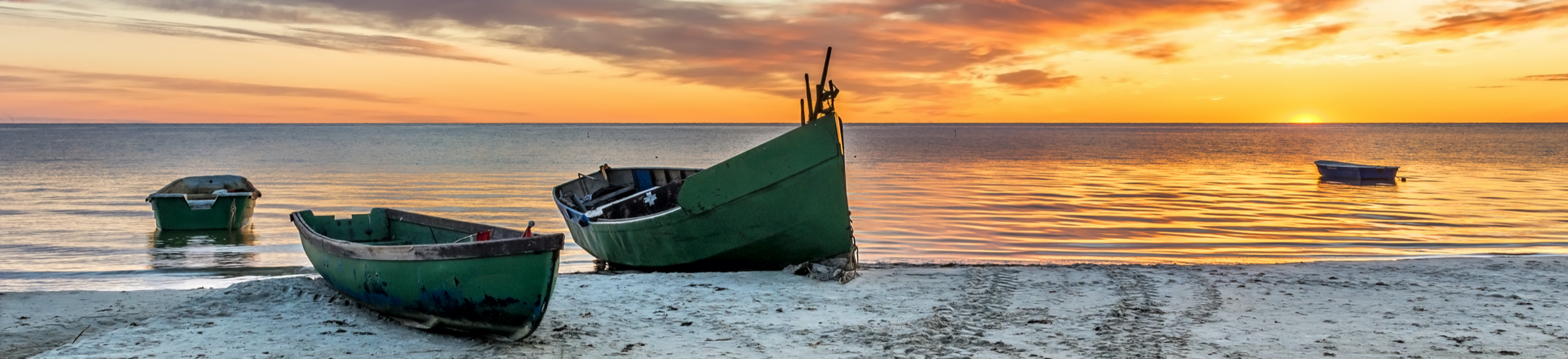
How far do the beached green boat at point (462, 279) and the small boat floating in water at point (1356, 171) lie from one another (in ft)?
97.1

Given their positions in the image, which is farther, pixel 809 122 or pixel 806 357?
pixel 809 122

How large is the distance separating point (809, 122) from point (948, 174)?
25786mm

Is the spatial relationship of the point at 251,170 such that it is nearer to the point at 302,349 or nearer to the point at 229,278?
the point at 229,278

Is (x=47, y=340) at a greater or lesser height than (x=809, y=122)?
lesser

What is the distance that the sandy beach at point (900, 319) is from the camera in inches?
268

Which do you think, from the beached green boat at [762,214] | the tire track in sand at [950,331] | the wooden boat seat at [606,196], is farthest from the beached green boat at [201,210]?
the tire track in sand at [950,331]

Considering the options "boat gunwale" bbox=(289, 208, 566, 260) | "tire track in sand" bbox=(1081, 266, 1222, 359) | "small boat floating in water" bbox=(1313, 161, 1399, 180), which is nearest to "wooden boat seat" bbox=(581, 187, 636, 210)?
"boat gunwale" bbox=(289, 208, 566, 260)

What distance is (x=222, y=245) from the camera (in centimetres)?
1498

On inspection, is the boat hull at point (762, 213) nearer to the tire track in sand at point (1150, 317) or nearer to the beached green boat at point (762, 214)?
the beached green boat at point (762, 214)

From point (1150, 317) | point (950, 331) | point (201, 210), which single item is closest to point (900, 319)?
point (950, 331)

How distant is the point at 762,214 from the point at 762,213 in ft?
0.04

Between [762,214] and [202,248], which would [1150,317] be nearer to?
[762,214]

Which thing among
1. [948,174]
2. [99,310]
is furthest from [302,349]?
[948,174]

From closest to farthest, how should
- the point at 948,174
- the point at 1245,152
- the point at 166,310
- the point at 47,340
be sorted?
the point at 47,340
the point at 166,310
the point at 948,174
the point at 1245,152
